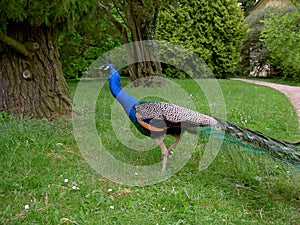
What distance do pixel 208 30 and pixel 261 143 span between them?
12424 millimetres

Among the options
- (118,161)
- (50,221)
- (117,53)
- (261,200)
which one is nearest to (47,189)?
(50,221)

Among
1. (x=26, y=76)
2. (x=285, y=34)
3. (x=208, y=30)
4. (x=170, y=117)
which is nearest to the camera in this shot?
(x=170, y=117)

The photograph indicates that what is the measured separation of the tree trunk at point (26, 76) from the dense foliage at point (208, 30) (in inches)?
385

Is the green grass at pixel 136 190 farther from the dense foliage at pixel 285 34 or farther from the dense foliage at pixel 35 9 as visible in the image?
the dense foliage at pixel 285 34

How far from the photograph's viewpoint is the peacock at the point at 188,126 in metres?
2.87

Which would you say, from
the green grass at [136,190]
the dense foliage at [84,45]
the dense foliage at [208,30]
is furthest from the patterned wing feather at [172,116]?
the dense foliage at [208,30]

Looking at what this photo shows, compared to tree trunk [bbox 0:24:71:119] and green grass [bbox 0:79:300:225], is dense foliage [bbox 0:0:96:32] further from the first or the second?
green grass [bbox 0:79:300:225]

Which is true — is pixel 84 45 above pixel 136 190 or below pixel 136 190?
above

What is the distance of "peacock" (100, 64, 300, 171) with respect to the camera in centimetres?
287

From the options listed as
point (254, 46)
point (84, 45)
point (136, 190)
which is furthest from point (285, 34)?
point (254, 46)

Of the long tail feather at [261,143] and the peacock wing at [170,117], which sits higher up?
the peacock wing at [170,117]

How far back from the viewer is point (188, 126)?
3115mm

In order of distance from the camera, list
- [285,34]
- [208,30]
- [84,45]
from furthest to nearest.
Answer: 1. [208,30]
2. [84,45]
3. [285,34]

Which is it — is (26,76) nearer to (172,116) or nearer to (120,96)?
(120,96)
